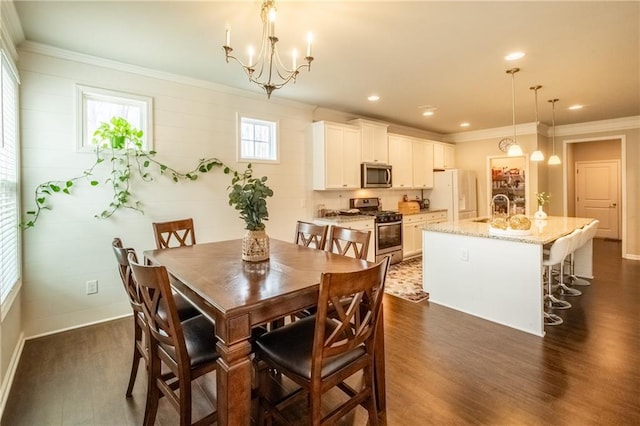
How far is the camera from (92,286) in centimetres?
324

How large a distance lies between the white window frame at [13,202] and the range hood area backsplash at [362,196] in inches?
134

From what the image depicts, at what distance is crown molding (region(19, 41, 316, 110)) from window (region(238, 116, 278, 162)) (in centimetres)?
33

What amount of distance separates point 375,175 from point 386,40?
116 inches

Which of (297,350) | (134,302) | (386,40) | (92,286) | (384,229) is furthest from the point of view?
(384,229)

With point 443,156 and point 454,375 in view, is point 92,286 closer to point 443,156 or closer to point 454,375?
point 454,375

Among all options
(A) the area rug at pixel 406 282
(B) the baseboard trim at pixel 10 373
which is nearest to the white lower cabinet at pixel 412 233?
(A) the area rug at pixel 406 282

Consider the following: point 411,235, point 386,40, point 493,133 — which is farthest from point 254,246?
point 493,133

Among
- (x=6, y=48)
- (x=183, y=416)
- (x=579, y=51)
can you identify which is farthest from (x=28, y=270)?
(x=579, y=51)

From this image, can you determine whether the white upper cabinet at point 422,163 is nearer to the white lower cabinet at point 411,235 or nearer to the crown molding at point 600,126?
the white lower cabinet at point 411,235

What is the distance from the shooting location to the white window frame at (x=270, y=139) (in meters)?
4.16

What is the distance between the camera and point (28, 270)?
114 inches

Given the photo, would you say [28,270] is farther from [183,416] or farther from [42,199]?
[183,416]

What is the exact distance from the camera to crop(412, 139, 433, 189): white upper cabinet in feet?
21.1

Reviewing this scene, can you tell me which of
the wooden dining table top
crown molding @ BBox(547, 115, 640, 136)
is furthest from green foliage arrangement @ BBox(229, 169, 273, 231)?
crown molding @ BBox(547, 115, 640, 136)
